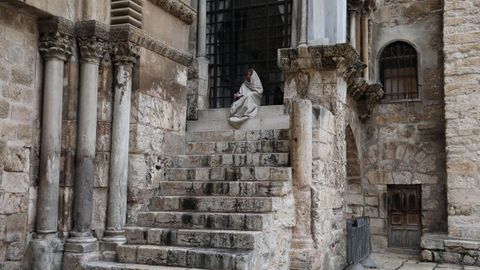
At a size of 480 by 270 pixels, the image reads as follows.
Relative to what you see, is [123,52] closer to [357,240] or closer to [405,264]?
[357,240]

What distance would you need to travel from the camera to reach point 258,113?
877 cm

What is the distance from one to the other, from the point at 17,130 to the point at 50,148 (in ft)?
1.18

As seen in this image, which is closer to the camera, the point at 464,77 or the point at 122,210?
the point at 122,210

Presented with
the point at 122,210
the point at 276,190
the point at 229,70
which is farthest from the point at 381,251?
the point at 122,210

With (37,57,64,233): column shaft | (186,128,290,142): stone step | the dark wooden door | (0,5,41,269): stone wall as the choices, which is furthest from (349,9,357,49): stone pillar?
(0,5,41,269): stone wall

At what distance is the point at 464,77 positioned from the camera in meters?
9.93

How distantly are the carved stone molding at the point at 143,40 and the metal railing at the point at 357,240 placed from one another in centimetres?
369

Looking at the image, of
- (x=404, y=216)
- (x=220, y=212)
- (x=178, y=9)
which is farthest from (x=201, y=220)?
(x=404, y=216)

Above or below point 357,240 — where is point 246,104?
above

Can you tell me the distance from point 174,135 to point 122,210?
1376 mm

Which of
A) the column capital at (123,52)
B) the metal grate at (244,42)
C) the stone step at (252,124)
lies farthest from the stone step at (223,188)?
the metal grate at (244,42)

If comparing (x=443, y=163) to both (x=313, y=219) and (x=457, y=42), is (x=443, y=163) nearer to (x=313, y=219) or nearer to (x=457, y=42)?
(x=457, y=42)

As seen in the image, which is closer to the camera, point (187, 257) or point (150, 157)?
point (187, 257)

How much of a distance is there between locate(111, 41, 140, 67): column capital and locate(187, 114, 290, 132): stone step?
9.85 feet
